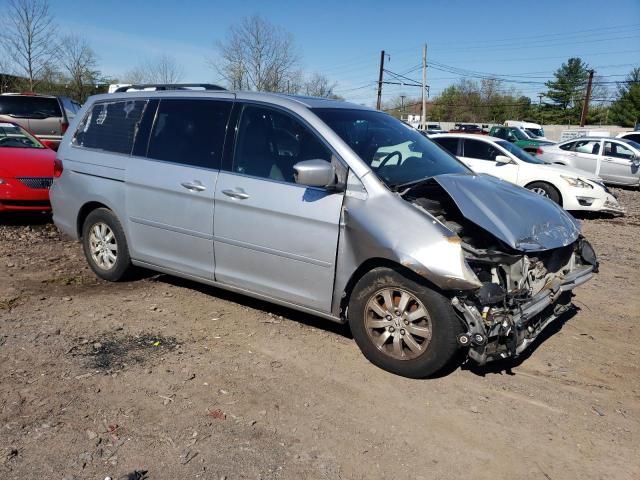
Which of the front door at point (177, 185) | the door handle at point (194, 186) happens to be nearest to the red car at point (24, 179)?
the front door at point (177, 185)

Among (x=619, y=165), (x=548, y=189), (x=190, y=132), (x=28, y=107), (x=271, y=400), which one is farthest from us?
(x=619, y=165)

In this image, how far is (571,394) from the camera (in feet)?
12.1

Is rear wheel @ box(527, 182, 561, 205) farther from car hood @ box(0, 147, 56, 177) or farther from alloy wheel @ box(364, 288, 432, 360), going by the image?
car hood @ box(0, 147, 56, 177)

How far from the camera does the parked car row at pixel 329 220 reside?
3.60m

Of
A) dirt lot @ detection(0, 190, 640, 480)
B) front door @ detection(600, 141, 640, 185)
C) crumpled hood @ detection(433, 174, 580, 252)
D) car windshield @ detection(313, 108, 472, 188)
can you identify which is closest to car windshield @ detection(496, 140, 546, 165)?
front door @ detection(600, 141, 640, 185)

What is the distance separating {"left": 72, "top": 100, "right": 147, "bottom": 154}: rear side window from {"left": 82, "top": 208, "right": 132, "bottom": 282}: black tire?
64 centimetres

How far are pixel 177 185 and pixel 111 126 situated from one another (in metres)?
1.26

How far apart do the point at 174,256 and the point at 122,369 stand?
1314 millimetres

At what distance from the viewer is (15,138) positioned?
8867 millimetres

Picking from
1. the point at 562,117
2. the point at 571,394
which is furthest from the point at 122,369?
the point at 562,117

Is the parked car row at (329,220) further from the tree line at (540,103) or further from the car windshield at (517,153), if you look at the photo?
the tree line at (540,103)

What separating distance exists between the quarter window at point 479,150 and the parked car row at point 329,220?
274 inches

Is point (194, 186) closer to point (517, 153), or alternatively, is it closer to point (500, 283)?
point (500, 283)

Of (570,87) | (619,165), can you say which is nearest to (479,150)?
(619,165)
